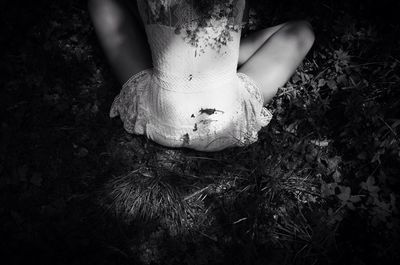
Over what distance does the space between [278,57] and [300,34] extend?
27cm

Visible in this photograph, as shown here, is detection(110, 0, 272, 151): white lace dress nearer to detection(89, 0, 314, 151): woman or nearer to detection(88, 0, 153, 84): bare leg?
detection(89, 0, 314, 151): woman

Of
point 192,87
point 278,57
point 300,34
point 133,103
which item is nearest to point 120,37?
point 133,103

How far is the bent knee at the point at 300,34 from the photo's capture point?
2.52m

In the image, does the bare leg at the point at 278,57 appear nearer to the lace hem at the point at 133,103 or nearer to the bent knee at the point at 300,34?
the bent knee at the point at 300,34

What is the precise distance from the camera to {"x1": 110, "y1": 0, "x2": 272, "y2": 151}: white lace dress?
1.87 metres

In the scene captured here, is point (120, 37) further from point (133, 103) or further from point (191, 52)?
point (191, 52)

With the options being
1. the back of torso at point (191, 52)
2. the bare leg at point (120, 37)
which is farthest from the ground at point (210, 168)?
the back of torso at point (191, 52)

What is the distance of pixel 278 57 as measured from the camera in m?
2.46

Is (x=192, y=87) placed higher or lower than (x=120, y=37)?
lower

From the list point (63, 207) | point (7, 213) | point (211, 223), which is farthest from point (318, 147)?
point (7, 213)

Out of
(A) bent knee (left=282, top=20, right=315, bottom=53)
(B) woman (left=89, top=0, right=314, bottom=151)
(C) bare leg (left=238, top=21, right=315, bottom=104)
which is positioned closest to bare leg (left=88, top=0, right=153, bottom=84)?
(B) woman (left=89, top=0, right=314, bottom=151)

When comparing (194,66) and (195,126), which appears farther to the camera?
(195,126)

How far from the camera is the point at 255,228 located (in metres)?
2.21

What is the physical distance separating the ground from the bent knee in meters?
0.23
